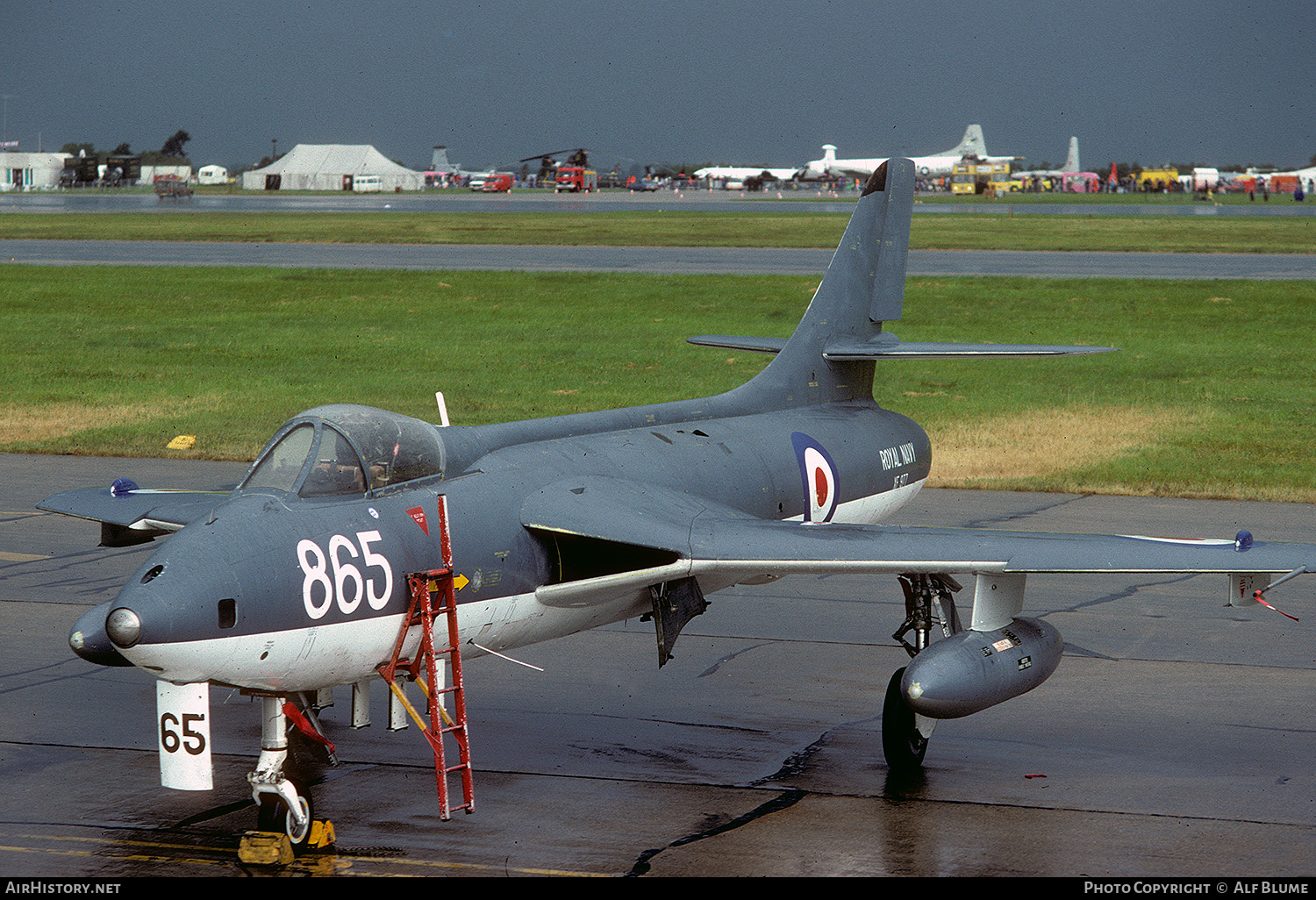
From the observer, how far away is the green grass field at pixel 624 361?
82.9 ft

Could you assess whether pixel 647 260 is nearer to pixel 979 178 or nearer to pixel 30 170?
pixel 979 178

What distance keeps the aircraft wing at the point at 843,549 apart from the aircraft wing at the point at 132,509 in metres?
3.66

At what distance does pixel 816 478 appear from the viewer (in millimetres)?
13641

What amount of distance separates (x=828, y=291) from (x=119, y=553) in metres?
9.72

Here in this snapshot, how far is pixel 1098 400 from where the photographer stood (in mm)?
30297

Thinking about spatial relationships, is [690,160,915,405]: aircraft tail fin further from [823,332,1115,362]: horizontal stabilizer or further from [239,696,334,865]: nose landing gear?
[239,696,334,865]: nose landing gear

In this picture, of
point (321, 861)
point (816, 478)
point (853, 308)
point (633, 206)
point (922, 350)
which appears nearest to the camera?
point (321, 861)

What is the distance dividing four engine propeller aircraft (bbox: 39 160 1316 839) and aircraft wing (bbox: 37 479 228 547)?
0.11ft

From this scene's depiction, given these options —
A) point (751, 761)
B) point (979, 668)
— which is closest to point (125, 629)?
point (751, 761)

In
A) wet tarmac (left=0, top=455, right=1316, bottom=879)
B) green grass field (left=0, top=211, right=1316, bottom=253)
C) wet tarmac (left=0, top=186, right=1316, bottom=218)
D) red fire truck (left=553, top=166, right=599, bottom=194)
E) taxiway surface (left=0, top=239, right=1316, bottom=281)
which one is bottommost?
wet tarmac (left=0, top=455, right=1316, bottom=879)

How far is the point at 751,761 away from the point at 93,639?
16.8ft

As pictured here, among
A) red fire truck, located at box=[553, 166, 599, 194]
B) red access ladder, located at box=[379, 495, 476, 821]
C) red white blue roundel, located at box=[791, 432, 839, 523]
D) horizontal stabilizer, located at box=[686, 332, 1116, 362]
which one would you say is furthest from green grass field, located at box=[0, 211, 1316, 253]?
red fire truck, located at box=[553, 166, 599, 194]

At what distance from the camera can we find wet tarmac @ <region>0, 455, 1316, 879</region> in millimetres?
9203

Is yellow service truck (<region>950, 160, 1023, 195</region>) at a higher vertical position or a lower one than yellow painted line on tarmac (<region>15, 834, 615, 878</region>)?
higher
